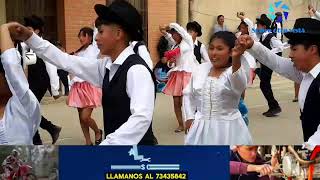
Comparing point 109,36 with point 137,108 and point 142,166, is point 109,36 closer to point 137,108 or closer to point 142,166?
point 137,108

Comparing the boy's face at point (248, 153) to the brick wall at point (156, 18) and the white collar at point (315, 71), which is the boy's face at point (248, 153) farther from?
the brick wall at point (156, 18)

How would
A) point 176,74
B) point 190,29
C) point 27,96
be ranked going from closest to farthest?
point 27,96 → point 176,74 → point 190,29

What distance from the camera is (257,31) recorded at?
34.8 feet

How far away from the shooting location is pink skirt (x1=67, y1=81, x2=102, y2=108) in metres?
7.17

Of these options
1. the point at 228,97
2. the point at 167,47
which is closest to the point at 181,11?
the point at 167,47

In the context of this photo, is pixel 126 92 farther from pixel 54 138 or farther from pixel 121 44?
pixel 54 138

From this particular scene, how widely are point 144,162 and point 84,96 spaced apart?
4674 millimetres

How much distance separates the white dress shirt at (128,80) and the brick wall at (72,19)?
8.68 meters

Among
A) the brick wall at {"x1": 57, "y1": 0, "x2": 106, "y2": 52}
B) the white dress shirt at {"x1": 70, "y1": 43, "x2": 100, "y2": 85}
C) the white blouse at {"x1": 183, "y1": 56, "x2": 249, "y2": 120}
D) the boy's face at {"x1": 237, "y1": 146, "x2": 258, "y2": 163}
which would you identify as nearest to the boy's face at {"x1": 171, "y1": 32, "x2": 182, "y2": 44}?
the white dress shirt at {"x1": 70, "y1": 43, "x2": 100, "y2": 85}

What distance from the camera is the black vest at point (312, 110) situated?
11.1 ft

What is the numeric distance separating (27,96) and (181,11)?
1133 cm

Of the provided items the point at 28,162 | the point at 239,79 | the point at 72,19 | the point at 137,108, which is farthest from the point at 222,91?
the point at 72,19

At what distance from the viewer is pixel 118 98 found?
3.15 m

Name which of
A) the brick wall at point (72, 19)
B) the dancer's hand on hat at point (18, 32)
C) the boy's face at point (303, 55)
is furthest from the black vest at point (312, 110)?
the brick wall at point (72, 19)
